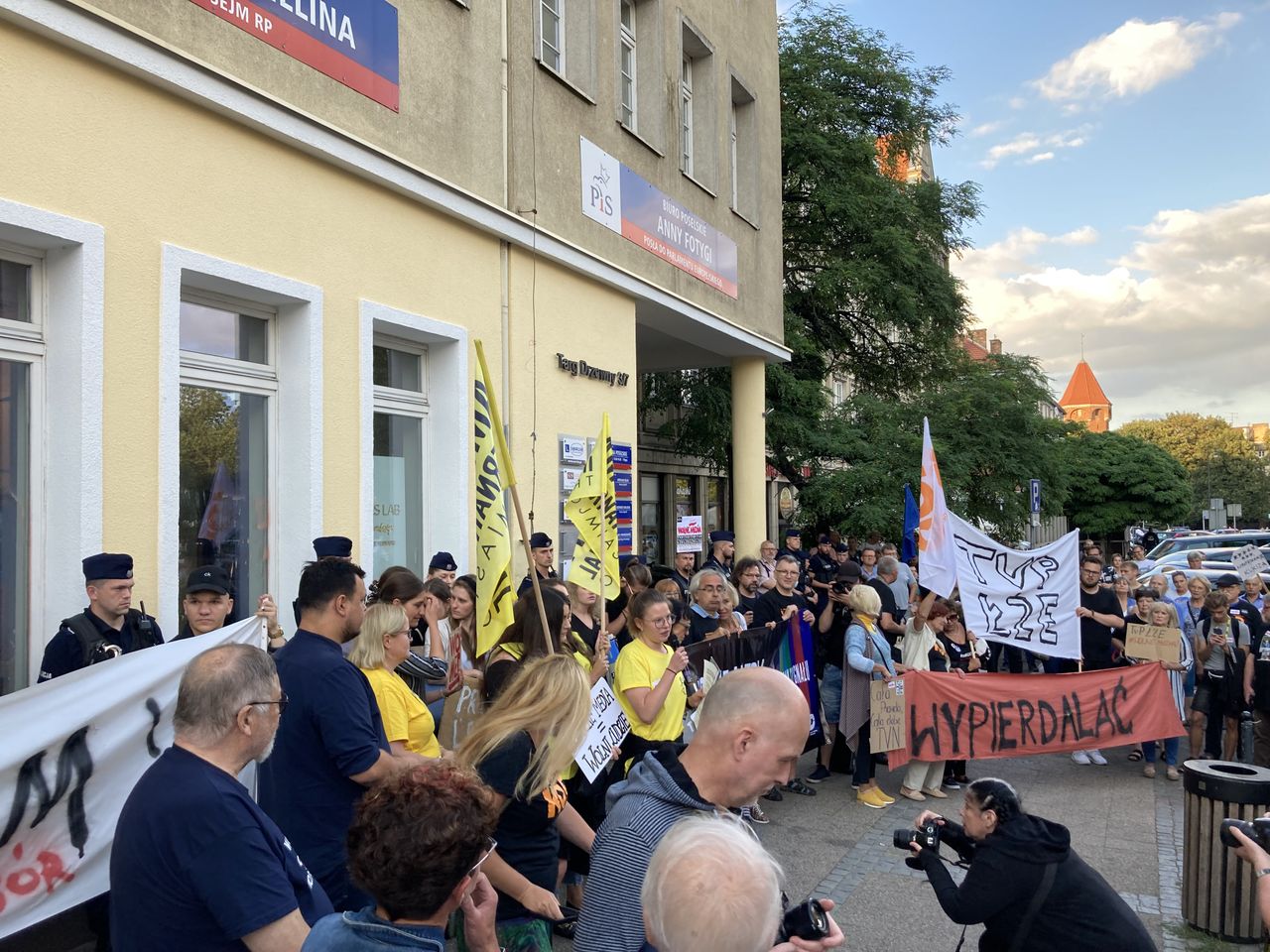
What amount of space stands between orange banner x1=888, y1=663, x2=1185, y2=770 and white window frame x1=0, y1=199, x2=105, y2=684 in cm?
608

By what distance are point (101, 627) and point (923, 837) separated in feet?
12.6

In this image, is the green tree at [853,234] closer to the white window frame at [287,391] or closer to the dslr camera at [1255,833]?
the white window frame at [287,391]

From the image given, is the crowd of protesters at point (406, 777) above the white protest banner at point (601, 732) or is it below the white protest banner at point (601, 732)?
above

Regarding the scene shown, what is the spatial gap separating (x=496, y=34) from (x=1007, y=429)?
14.9m

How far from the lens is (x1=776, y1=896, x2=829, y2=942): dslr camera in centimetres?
236

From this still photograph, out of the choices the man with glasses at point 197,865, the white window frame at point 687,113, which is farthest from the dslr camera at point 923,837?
the white window frame at point 687,113

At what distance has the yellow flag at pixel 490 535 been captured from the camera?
5.34m

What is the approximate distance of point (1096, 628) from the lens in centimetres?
1005

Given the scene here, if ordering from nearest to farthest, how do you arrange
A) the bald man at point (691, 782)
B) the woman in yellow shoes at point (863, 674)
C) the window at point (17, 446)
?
the bald man at point (691, 782) → the window at point (17, 446) → the woman in yellow shoes at point (863, 674)

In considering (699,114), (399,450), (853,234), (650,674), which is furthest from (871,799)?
(853,234)

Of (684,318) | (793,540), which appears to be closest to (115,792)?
(684,318)

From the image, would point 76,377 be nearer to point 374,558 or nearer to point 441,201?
point 374,558

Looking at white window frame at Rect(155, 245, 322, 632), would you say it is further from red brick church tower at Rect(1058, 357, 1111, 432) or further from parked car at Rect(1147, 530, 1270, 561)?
red brick church tower at Rect(1058, 357, 1111, 432)

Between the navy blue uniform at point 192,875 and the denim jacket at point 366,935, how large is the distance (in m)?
0.33
